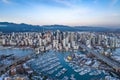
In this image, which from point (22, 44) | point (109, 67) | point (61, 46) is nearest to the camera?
point (109, 67)

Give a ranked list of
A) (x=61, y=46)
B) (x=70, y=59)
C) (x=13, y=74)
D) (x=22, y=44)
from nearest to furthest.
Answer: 1. (x=13, y=74)
2. (x=70, y=59)
3. (x=61, y=46)
4. (x=22, y=44)

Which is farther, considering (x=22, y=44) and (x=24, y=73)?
(x=22, y=44)

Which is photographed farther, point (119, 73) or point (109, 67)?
point (109, 67)

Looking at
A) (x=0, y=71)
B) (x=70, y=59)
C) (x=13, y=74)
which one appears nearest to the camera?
(x=13, y=74)

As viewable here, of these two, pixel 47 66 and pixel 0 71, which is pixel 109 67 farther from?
pixel 0 71

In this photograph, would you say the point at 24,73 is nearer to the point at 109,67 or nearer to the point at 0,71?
the point at 0,71

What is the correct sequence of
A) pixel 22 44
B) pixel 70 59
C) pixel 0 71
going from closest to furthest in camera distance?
pixel 0 71
pixel 70 59
pixel 22 44

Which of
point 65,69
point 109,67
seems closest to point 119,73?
point 109,67

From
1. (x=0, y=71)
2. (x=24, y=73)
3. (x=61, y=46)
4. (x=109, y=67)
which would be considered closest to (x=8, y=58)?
(x=0, y=71)
